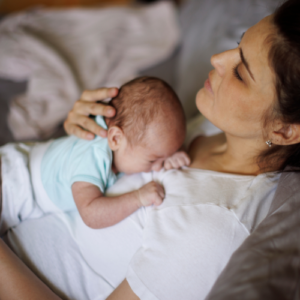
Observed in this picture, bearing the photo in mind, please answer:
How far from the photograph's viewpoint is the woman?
727 millimetres

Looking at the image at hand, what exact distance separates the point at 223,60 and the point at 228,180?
16.2 inches

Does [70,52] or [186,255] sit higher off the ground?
[70,52]

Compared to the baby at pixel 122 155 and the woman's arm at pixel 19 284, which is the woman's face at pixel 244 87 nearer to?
the baby at pixel 122 155

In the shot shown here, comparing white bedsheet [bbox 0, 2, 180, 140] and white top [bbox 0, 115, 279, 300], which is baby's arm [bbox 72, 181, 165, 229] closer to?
white top [bbox 0, 115, 279, 300]

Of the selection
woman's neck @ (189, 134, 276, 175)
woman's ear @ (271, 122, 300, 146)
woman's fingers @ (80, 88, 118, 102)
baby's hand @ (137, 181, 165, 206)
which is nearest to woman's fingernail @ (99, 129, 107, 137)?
woman's fingers @ (80, 88, 118, 102)

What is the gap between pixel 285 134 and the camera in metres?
0.83

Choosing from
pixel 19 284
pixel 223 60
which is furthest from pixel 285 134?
pixel 19 284

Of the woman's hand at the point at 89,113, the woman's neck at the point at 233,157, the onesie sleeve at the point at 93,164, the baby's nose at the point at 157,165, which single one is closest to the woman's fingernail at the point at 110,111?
the woman's hand at the point at 89,113

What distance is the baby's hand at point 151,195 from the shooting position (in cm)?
88

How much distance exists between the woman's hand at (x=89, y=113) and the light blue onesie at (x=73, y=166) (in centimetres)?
3

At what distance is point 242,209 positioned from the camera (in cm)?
78

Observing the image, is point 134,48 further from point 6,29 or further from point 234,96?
point 234,96

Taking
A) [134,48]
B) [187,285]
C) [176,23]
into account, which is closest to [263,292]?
[187,285]

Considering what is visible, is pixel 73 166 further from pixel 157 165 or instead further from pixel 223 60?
pixel 223 60
